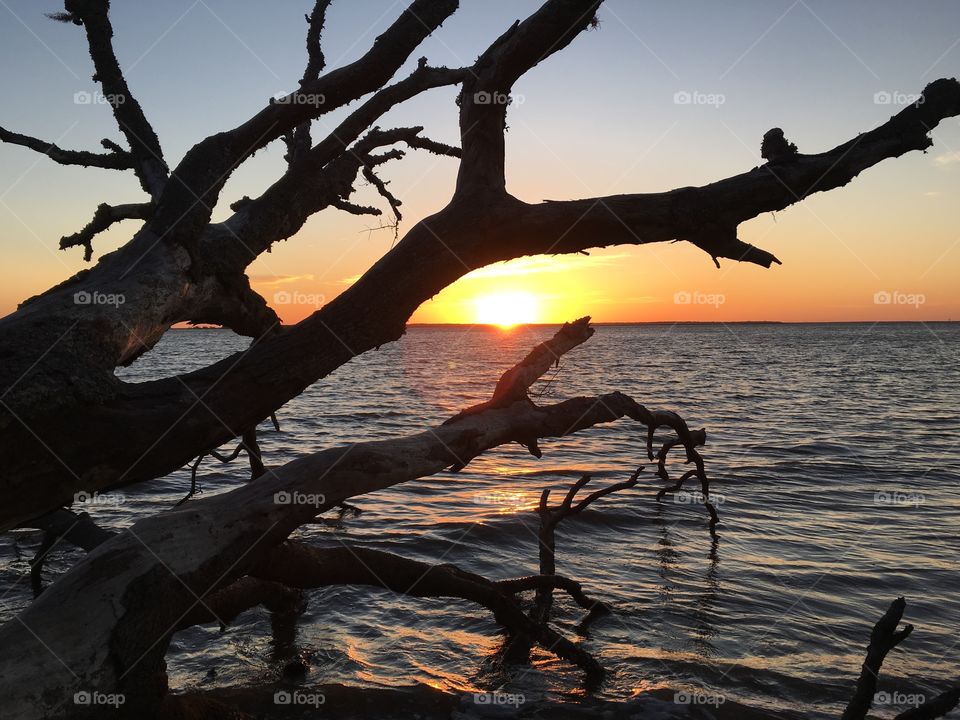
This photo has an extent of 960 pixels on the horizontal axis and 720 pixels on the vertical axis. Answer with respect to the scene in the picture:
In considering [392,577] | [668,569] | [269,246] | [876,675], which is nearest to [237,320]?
[269,246]

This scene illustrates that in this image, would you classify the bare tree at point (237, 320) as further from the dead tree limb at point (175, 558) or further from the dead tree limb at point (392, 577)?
the dead tree limb at point (392, 577)

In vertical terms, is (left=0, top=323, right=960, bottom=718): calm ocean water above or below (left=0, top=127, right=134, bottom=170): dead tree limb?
below

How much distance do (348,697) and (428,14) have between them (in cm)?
674

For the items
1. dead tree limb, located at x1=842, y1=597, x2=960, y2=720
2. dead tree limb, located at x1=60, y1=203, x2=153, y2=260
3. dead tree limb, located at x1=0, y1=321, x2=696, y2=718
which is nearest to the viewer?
dead tree limb, located at x1=0, y1=321, x2=696, y2=718

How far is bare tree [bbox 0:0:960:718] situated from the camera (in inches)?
142

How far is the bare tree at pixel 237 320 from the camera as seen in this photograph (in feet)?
11.9

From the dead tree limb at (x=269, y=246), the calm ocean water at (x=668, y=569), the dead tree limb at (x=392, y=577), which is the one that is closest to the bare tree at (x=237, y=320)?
the dead tree limb at (x=269, y=246)

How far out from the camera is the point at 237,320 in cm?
545

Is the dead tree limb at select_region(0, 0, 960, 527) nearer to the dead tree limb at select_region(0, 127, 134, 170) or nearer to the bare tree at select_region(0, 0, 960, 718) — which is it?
the bare tree at select_region(0, 0, 960, 718)

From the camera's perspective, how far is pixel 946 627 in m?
10.0

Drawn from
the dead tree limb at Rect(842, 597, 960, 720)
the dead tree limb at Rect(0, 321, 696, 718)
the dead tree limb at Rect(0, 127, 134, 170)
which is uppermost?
the dead tree limb at Rect(0, 127, 134, 170)

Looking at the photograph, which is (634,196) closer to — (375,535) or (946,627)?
(946,627)

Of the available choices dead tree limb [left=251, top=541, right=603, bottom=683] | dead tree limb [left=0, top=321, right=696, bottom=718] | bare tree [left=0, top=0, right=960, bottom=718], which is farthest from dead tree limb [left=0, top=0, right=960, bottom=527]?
dead tree limb [left=251, top=541, right=603, bottom=683]

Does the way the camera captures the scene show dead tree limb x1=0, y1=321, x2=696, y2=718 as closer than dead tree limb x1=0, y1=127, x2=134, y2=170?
Yes
